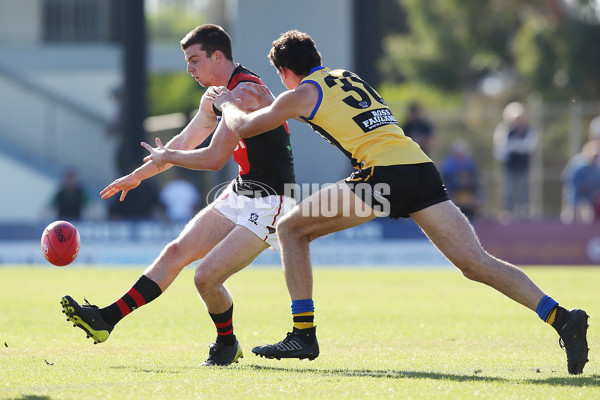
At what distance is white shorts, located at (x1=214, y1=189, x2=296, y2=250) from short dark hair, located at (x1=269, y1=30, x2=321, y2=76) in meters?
0.96

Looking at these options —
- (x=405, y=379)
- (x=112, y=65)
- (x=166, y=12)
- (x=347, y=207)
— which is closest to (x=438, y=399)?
(x=405, y=379)

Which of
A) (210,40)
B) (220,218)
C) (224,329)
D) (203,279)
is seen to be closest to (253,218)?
(220,218)

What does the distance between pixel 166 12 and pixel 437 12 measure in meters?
46.6

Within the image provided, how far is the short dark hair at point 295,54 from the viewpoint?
7.32 metres

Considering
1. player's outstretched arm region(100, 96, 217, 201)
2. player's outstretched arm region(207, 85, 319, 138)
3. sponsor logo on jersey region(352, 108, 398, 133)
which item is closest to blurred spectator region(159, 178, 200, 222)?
player's outstretched arm region(100, 96, 217, 201)

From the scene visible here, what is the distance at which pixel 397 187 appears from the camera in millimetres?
6996

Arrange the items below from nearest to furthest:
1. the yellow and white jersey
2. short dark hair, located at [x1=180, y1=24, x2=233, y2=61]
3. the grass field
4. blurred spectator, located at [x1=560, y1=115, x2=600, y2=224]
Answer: the grass field, the yellow and white jersey, short dark hair, located at [x1=180, y1=24, x2=233, y2=61], blurred spectator, located at [x1=560, y1=115, x2=600, y2=224]

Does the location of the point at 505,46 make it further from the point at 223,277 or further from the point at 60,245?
the point at 223,277

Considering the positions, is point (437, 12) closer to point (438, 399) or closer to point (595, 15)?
point (595, 15)

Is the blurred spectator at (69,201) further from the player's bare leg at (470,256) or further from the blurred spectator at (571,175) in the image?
the player's bare leg at (470,256)

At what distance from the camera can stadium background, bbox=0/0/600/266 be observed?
1978cm

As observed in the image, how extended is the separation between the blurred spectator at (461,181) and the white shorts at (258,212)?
13.0 metres

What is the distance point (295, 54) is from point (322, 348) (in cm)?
249

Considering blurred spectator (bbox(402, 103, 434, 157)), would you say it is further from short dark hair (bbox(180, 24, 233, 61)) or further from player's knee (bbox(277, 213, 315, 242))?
player's knee (bbox(277, 213, 315, 242))
